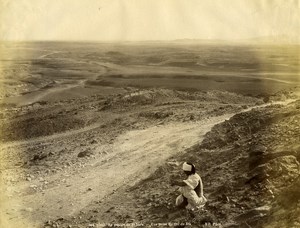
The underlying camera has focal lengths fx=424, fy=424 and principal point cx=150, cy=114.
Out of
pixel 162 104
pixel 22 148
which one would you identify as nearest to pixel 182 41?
pixel 162 104

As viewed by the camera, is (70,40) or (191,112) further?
(191,112)

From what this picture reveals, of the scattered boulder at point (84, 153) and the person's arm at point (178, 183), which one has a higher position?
the scattered boulder at point (84, 153)

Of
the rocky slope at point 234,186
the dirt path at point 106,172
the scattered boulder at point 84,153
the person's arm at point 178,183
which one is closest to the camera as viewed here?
the rocky slope at point 234,186

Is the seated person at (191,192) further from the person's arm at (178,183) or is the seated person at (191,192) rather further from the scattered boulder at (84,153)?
the scattered boulder at (84,153)

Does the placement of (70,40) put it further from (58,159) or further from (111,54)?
(58,159)

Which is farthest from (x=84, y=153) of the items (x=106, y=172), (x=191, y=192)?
(x=191, y=192)

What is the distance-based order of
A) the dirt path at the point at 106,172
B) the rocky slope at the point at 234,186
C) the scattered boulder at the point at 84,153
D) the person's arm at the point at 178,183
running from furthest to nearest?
the scattered boulder at the point at 84,153
the dirt path at the point at 106,172
the person's arm at the point at 178,183
the rocky slope at the point at 234,186

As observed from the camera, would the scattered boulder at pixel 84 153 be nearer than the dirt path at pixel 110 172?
No

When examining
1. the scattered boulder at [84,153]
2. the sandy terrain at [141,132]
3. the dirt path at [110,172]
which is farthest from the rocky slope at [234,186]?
the scattered boulder at [84,153]
